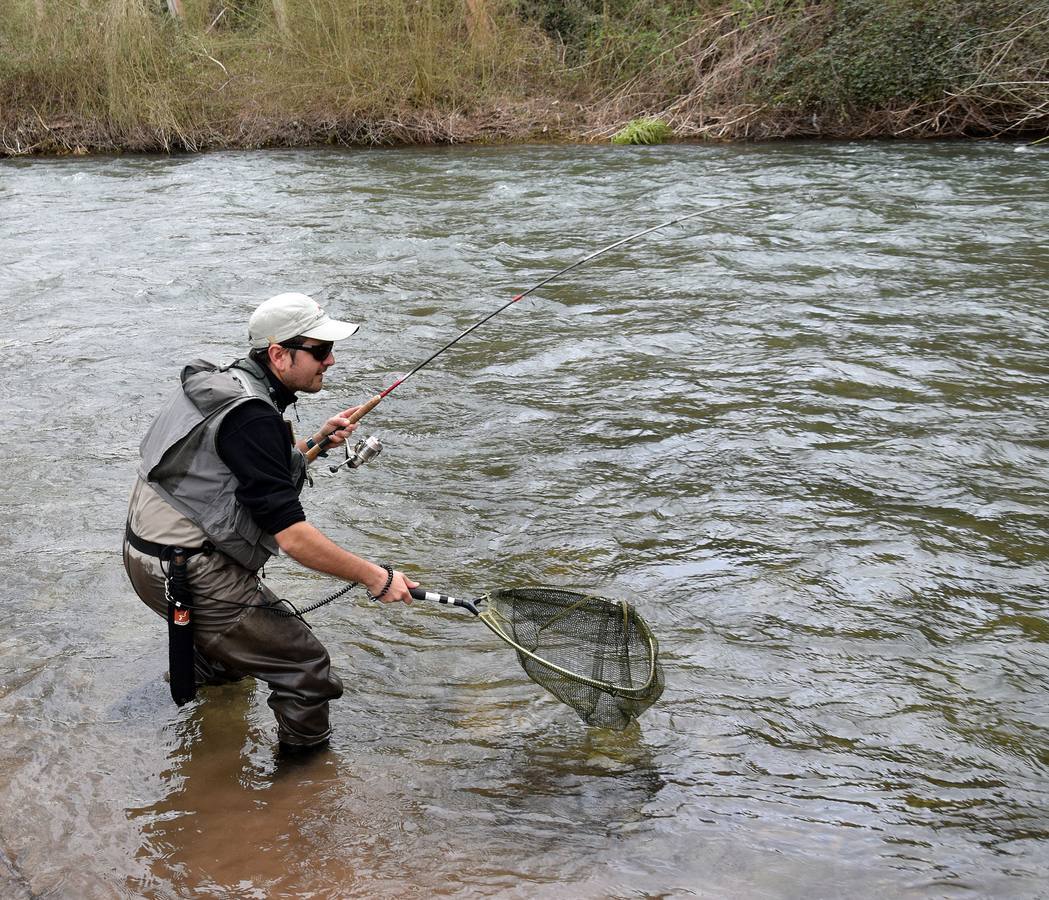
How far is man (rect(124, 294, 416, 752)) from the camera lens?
12.1 ft

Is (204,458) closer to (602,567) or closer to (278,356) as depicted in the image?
(278,356)

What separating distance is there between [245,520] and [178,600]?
37 centimetres

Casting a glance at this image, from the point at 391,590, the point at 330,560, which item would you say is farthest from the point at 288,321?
the point at 391,590

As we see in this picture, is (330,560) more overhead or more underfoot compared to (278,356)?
more underfoot

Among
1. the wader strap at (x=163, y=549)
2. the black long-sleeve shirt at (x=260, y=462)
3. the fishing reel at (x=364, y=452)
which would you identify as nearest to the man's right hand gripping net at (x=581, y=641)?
the black long-sleeve shirt at (x=260, y=462)

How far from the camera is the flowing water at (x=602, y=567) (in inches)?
147

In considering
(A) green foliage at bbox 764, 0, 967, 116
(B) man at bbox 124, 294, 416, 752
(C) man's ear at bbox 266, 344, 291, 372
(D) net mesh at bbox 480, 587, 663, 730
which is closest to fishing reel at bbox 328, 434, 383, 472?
(B) man at bbox 124, 294, 416, 752

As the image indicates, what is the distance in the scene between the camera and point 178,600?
3848mm

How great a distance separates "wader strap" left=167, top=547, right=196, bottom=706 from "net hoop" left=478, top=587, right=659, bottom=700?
3.40ft

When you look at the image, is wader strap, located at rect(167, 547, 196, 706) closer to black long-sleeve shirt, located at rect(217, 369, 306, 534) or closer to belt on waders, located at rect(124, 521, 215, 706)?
belt on waders, located at rect(124, 521, 215, 706)

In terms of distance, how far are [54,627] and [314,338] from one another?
225 cm

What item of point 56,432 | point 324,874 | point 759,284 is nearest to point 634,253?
point 759,284

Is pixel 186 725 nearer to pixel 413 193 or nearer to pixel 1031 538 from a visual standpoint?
pixel 1031 538

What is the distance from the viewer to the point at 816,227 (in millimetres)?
12547
